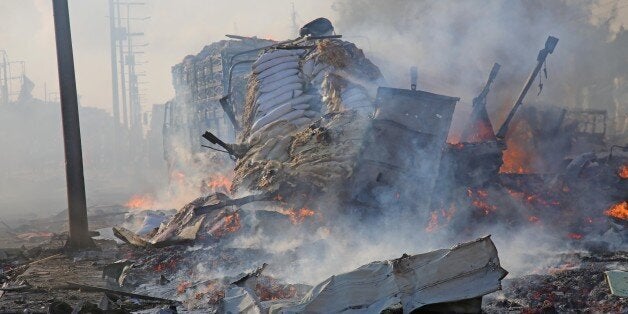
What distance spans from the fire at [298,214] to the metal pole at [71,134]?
4.68m

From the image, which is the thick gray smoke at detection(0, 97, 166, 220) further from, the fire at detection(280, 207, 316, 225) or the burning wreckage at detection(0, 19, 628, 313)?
the fire at detection(280, 207, 316, 225)

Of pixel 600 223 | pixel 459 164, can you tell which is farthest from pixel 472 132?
pixel 600 223

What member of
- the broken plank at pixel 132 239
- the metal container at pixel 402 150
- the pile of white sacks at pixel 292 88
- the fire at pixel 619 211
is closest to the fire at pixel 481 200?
the metal container at pixel 402 150

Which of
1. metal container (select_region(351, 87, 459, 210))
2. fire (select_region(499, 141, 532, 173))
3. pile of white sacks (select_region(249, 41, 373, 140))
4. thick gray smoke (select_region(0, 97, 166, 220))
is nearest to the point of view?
metal container (select_region(351, 87, 459, 210))

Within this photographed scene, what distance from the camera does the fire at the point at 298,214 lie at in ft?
28.5

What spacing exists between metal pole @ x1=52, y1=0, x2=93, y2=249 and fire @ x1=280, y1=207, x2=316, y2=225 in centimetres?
468

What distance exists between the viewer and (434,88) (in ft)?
67.5

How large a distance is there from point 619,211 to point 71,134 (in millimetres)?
10431

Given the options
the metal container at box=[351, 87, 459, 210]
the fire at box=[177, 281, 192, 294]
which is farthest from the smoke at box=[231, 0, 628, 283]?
the fire at box=[177, 281, 192, 294]

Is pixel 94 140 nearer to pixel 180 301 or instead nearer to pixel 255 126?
pixel 255 126

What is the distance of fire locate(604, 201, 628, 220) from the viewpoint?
9.32m

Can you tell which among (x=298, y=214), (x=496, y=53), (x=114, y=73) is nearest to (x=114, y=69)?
(x=114, y=73)

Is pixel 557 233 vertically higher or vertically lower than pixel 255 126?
lower

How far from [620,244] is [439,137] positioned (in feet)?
10.0
